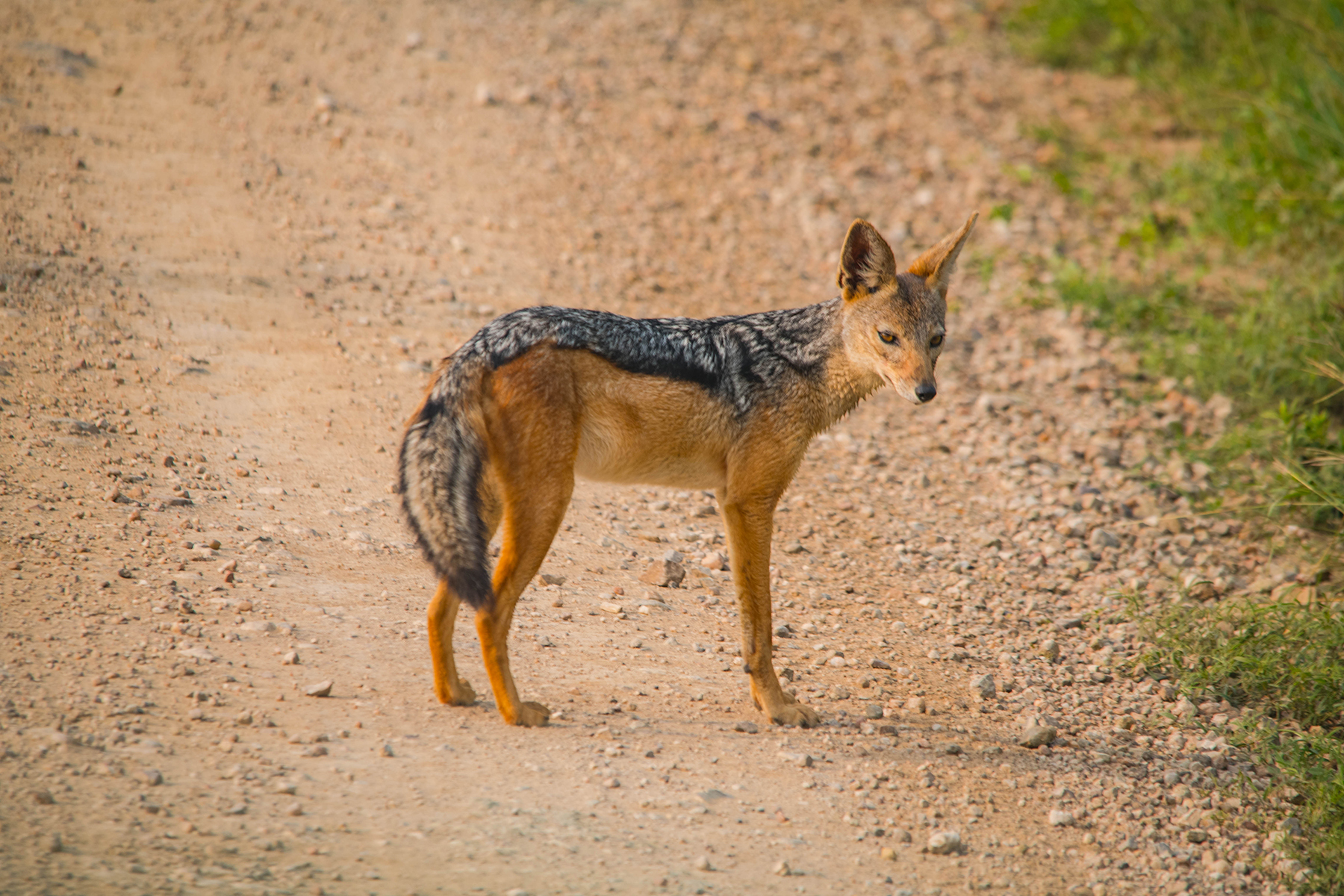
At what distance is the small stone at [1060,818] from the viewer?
4930mm

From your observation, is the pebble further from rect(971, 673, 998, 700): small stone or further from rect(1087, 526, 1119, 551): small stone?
rect(1087, 526, 1119, 551): small stone

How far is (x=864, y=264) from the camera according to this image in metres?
5.81

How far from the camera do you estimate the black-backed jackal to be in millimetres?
4758

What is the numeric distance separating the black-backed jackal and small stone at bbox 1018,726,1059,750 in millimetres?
1205

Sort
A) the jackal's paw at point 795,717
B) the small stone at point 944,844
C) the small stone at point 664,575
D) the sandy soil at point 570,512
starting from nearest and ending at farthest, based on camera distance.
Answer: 1. the sandy soil at point 570,512
2. the small stone at point 944,844
3. the jackal's paw at point 795,717
4. the small stone at point 664,575


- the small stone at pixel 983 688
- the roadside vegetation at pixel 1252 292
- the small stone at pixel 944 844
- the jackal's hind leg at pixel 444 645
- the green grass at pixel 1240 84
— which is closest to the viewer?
the small stone at pixel 944 844

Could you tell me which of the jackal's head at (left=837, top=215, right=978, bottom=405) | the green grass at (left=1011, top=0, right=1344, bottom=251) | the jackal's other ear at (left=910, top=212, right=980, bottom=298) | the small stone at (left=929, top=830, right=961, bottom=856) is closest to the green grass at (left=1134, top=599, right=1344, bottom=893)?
the small stone at (left=929, top=830, right=961, bottom=856)

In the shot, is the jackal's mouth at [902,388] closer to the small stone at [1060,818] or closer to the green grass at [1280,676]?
the small stone at [1060,818]

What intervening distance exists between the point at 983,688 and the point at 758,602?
151cm

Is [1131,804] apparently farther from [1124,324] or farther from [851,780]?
[1124,324]

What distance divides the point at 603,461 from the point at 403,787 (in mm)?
1780

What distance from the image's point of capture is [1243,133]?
451 inches

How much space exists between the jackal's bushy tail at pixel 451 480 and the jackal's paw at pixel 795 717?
1638 mm

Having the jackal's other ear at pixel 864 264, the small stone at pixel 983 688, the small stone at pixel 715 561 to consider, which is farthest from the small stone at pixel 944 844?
the jackal's other ear at pixel 864 264
